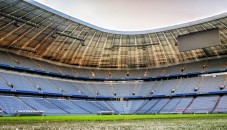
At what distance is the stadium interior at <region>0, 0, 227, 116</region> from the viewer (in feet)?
159

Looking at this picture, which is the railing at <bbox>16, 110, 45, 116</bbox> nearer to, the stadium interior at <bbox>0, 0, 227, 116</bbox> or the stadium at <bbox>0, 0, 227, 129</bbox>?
the stadium at <bbox>0, 0, 227, 129</bbox>

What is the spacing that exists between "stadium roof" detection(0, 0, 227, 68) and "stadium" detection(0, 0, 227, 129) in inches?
6.2

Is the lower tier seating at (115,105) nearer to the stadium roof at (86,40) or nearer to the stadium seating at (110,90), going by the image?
the stadium seating at (110,90)

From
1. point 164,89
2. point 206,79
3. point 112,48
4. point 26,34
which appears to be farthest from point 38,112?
point 206,79

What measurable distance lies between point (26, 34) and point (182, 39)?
31105 millimetres

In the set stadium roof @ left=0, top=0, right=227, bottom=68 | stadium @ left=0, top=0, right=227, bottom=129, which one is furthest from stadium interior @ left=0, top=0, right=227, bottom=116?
stadium @ left=0, top=0, right=227, bottom=129

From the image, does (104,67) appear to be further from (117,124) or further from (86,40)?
(117,124)

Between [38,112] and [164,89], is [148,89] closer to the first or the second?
[164,89]

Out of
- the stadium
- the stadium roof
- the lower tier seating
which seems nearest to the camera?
the lower tier seating

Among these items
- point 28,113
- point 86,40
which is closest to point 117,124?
point 28,113

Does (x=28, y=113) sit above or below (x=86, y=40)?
below

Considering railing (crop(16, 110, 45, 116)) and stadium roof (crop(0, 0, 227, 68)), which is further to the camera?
stadium roof (crop(0, 0, 227, 68))

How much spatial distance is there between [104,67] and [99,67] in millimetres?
1482

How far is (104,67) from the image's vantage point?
7569 centimetres
